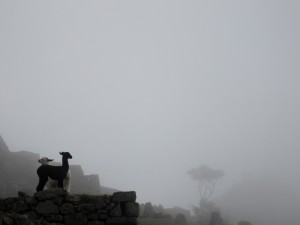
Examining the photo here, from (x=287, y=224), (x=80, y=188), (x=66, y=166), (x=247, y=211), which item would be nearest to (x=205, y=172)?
(x=247, y=211)

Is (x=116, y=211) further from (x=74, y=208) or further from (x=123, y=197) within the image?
(x=74, y=208)

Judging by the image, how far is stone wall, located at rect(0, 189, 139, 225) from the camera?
10.5 metres

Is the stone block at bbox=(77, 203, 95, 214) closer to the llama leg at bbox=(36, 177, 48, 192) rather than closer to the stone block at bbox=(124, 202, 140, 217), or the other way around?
the stone block at bbox=(124, 202, 140, 217)

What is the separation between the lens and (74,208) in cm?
1077

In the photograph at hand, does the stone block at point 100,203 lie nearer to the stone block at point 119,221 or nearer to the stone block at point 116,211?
the stone block at point 116,211

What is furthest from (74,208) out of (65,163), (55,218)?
(65,163)

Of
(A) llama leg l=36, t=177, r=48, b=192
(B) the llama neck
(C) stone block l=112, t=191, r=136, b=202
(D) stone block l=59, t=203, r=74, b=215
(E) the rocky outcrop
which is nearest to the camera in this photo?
(D) stone block l=59, t=203, r=74, b=215

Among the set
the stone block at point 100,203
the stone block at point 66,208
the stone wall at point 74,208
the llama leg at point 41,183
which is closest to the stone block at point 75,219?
the stone wall at point 74,208

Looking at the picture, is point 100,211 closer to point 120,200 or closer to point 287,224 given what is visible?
point 120,200

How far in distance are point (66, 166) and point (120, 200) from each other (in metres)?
2.51

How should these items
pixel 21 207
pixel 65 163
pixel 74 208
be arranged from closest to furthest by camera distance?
pixel 21 207
pixel 74 208
pixel 65 163

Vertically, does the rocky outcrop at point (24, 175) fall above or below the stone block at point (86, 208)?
above

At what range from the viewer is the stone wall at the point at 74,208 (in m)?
10.5

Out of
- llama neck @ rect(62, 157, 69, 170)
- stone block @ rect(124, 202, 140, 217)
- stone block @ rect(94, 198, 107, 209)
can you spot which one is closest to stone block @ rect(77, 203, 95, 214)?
stone block @ rect(94, 198, 107, 209)
